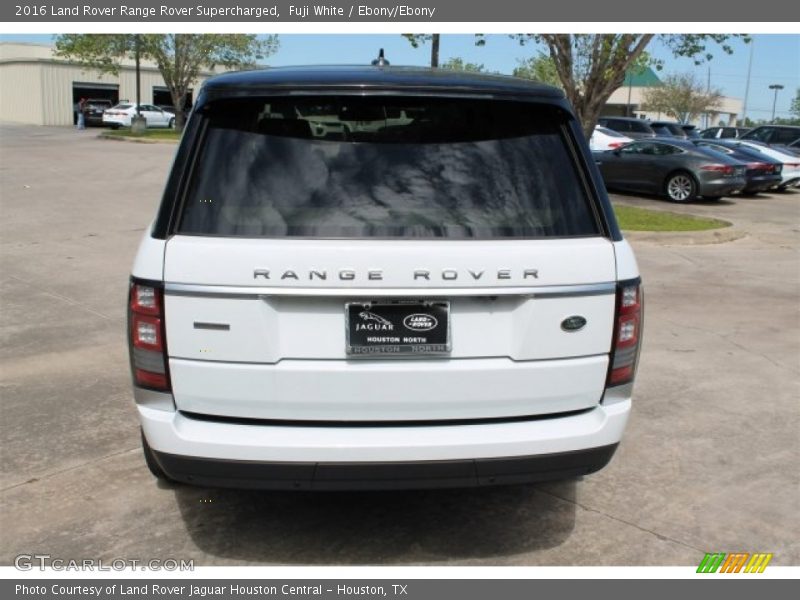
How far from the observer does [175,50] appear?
42.8 metres

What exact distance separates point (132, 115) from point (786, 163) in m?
38.2

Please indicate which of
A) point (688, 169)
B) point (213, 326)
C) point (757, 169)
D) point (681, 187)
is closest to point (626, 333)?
point (213, 326)

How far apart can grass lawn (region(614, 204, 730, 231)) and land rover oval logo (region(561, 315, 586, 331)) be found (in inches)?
416

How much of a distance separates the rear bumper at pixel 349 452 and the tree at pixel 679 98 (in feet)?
246

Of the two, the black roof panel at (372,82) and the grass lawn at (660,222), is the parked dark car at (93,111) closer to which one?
the grass lawn at (660,222)

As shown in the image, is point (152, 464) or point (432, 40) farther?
point (432, 40)

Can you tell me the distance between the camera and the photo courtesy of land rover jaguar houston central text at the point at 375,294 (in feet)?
9.61

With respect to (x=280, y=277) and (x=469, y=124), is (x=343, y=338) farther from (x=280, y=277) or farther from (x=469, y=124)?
(x=469, y=124)

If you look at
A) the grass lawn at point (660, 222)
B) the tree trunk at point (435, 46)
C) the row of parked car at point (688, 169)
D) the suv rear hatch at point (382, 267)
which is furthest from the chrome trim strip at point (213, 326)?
the row of parked car at point (688, 169)

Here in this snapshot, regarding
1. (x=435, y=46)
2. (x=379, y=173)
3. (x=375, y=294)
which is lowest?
(x=375, y=294)

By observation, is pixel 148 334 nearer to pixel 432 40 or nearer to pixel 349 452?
pixel 349 452

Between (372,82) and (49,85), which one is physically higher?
(372,82)

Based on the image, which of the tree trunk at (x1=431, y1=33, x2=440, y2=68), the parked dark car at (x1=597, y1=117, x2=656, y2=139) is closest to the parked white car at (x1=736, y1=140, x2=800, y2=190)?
the parked dark car at (x1=597, y1=117, x2=656, y2=139)

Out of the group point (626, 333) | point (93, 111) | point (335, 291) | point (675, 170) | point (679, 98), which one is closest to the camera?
point (335, 291)
